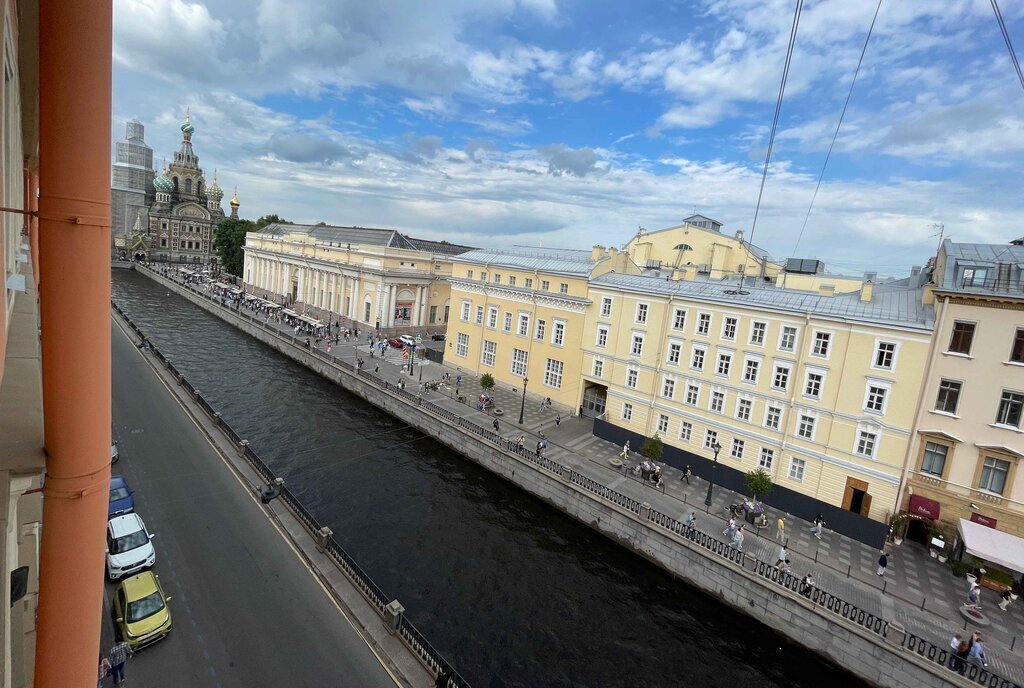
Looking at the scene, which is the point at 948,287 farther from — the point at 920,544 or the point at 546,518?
the point at 546,518

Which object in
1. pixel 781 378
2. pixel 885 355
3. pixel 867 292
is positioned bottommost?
pixel 781 378

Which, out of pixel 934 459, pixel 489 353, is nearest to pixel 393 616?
pixel 934 459

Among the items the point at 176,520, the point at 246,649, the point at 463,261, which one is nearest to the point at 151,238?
the point at 463,261

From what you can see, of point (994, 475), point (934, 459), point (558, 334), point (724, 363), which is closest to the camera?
point (994, 475)

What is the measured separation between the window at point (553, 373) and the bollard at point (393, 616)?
25213 millimetres

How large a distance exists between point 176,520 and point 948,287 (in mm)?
34827

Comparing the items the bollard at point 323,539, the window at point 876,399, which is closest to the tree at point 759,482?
the window at point 876,399

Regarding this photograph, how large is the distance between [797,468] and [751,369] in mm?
5723

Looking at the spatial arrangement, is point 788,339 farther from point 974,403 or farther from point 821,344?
point 974,403

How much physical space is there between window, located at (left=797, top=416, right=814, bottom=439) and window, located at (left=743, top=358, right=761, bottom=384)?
3.05 meters

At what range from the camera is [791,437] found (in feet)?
88.2

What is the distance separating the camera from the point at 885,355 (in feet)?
80.0

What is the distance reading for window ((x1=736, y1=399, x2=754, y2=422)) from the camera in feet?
93.0

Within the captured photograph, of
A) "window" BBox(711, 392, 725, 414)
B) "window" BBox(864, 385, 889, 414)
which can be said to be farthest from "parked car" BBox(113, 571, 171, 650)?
"window" BBox(864, 385, 889, 414)
